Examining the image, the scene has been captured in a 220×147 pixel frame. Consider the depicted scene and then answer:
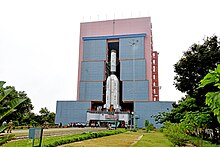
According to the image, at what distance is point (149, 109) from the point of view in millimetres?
62719

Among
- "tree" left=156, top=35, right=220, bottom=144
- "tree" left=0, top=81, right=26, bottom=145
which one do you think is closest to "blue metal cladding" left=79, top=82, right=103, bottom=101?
"tree" left=156, top=35, right=220, bottom=144

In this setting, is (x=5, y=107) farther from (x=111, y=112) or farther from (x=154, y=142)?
(x=111, y=112)

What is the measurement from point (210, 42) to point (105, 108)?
164ft

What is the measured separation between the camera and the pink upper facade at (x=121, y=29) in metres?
67.3

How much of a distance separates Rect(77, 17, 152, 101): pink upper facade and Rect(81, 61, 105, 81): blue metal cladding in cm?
167

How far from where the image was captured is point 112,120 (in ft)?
214

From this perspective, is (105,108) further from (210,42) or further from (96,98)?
(210,42)

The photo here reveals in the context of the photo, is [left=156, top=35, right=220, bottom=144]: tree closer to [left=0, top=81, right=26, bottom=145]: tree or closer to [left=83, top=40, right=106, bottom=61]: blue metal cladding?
[left=0, top=81, right=26, bottom=145]: tree

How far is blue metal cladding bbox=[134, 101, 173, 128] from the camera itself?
205ft

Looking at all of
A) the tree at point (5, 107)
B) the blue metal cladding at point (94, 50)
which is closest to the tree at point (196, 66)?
the tree at point (5, 107)

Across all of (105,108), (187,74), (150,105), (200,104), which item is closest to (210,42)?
(187,74)

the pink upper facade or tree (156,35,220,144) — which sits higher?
the pink upper facade

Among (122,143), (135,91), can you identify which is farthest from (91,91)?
(122,143)

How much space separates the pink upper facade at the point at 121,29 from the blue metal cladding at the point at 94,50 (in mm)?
1526
